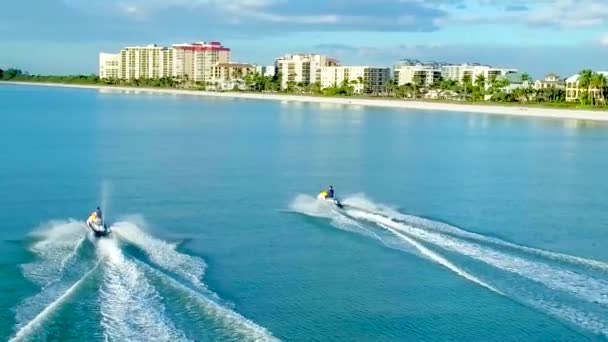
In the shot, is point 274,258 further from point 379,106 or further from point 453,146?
point 379,106

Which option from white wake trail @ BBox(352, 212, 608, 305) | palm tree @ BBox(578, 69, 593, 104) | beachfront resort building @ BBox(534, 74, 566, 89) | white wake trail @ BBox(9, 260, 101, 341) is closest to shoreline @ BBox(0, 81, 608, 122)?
palm tree @ BBox(578, 69, 593, 104)

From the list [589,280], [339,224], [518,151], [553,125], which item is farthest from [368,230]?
[553,125]

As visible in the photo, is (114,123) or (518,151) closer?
(518,151)

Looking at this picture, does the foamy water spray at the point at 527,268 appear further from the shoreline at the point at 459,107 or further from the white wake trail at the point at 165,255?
the shoreline at the point at 459,107

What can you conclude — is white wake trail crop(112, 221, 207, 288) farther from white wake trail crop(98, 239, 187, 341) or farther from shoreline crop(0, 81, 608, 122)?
shoreline crop(0, 81, 608, 122)

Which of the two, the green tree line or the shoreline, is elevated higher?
the green tree line
